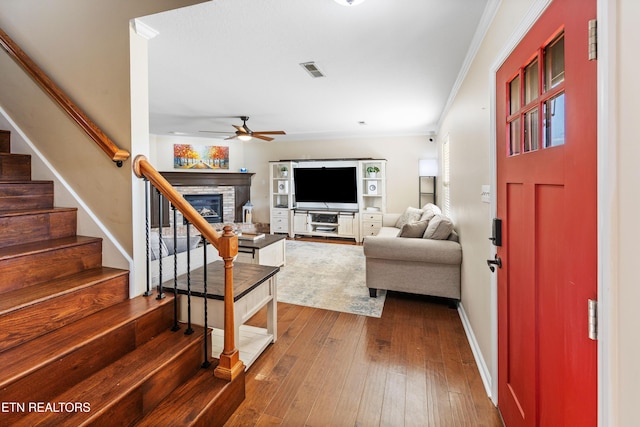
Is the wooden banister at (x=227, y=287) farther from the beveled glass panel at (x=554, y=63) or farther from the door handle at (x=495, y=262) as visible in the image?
the beveled glass panel at (x=554, y=63)

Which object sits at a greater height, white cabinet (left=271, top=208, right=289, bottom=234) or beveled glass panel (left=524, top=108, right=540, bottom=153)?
beveled glass panel (left=524, top=108, right=540, bottom=153)

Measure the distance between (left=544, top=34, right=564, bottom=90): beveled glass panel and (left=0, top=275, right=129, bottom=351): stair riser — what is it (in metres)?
2.49

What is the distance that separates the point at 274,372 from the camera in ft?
7.09

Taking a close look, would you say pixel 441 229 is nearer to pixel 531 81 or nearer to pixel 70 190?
pixel 531 81

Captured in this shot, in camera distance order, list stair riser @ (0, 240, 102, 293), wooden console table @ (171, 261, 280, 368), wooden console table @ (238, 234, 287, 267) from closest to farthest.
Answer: stair riser @ (0, 240, 102, 293), wooden console table @ (171, 261, 280, 368), wooden console table @ (238, 234, 287, 267)

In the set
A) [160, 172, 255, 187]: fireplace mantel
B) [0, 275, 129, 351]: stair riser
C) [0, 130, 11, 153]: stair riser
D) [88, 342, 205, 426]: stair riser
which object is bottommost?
[88, 342, 205, 426]: stair riser

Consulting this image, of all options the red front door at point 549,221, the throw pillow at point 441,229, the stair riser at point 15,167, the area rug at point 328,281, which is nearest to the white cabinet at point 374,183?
the area rug at point 328,281

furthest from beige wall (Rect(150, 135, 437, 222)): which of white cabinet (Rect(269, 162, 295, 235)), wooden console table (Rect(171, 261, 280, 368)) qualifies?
wooden console table (Rect(171, 261, 280, 368))

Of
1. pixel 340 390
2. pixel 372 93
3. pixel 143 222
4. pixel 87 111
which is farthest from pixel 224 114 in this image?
pixel 340 390

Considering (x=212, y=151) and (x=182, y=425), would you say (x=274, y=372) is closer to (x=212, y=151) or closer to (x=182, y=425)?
(x=182, y=425)

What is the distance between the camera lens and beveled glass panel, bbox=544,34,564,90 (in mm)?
1073

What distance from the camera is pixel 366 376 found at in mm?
2111

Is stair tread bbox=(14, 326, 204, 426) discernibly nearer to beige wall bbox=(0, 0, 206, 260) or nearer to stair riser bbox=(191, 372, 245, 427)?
stair riser bbox=(191, 372, 245, 427)

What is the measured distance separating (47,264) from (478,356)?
2.94 metres
